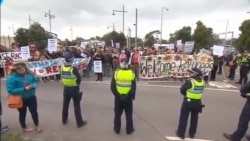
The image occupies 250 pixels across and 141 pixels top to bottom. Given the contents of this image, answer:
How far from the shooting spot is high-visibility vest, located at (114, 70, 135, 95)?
6934mm

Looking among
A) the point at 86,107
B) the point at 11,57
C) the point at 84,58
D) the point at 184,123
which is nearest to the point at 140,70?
the point at 84,58

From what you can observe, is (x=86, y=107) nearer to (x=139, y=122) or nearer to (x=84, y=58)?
(x=139, y=122)

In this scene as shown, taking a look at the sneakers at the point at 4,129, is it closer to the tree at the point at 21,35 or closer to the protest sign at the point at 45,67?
the protest sign at the point at 45,67

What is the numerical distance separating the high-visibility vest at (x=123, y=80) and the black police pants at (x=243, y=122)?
2.24m

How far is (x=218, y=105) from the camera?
1059cm

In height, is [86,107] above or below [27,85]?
below

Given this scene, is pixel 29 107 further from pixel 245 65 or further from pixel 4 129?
pixel 245 65

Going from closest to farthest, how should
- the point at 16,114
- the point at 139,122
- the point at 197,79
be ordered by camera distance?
1. the point at 197,79
2. the point at 139,122
3. the point at 16,114

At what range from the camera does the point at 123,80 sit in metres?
6.94

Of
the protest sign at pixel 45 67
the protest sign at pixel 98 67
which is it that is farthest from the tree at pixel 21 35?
the protest sign at pixel 45 67

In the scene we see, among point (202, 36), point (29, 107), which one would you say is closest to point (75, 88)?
point (29, 107)

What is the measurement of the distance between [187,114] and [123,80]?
145 centimetres

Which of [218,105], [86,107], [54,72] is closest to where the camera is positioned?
[86,107]

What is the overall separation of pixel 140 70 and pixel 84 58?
285 cm
